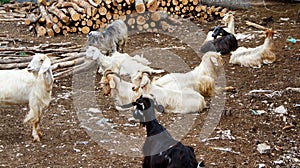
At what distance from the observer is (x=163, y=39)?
1162 centimetres

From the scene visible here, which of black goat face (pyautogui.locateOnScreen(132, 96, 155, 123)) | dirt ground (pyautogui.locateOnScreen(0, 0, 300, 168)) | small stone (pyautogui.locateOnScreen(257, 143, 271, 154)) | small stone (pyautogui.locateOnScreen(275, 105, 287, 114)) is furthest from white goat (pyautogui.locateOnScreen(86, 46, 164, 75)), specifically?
black goat face (pyautogui.locateOnScreen(132, 96, 155, 123))

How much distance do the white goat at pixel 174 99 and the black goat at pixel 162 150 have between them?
2.09 meters

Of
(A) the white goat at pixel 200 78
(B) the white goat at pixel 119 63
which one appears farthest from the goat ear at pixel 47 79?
(B) the white goat at pixel 119 63

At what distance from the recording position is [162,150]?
164 inches

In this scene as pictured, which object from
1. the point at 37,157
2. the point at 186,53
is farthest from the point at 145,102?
the point at 186,53

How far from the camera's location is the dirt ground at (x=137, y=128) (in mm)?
5262

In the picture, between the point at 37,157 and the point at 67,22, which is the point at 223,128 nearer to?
the point at 37,157

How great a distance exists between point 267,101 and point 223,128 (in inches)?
46.0

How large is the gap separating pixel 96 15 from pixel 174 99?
6.23 meters

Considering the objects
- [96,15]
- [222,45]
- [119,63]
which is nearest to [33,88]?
[119,63]

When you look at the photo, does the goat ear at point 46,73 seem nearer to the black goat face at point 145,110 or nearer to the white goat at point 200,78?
the black goat face at point 145,110

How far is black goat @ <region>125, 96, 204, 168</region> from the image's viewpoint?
13.2ft

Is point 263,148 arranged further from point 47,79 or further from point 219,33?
point 219,33

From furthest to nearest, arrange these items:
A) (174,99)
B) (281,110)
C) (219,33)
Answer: (219,33) → (174,99) → (281,110)
